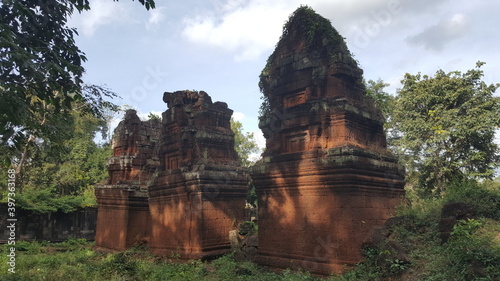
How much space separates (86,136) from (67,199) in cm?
1409

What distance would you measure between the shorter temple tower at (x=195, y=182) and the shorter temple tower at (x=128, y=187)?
1537 millimetres

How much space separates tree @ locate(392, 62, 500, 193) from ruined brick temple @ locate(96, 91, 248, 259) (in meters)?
10.2

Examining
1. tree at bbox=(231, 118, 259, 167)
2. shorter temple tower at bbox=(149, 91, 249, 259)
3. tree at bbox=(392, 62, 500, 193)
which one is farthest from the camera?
tree at bbox=(231, 118, 259, 167)

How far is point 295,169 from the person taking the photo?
6.84m

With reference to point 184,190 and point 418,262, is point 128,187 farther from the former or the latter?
point 418,262

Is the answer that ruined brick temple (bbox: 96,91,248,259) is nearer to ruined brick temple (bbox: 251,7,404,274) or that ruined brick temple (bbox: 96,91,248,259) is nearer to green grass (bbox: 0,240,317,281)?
green grass (bbox: 0,240,317,281)

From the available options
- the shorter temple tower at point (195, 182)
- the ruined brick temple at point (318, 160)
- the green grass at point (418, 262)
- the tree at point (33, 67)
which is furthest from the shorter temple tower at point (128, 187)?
the tree at point (33, 67)

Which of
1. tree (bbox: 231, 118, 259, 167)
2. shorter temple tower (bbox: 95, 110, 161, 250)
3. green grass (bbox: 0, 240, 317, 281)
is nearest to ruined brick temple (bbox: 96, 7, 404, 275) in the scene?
green grass (bbox: 0, 240, 317, 281)

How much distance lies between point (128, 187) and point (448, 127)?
531 inches

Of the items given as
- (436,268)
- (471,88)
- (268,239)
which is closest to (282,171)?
(268,239)

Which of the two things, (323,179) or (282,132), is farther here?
(282,132)

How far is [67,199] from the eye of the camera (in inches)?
713

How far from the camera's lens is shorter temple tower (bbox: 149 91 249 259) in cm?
908

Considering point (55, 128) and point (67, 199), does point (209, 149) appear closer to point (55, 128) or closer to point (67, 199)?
point (55, 128)
